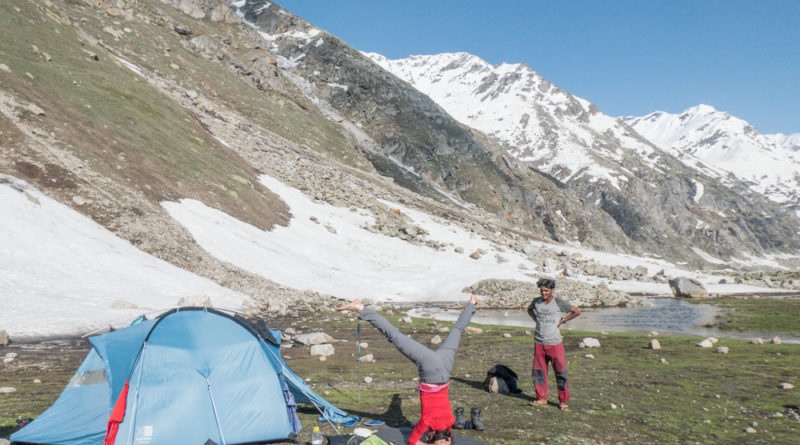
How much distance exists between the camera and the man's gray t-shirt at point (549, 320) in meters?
10.4

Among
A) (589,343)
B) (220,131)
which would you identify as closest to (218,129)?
(220,131)

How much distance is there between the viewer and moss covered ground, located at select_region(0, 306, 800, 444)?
28.8 ft

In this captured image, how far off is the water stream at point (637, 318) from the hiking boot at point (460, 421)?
1868cm

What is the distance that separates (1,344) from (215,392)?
1213 centimetres

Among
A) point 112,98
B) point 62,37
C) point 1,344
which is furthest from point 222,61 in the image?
point 1,344

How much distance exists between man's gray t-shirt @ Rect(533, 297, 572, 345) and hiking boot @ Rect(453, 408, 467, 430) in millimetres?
2819

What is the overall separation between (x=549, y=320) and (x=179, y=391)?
821 cm

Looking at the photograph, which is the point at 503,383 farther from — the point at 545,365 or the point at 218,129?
the point at 218,129

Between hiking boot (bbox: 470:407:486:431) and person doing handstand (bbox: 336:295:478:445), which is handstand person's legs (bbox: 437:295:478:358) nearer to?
person doing handstand (bbox: 336:295:478:445)

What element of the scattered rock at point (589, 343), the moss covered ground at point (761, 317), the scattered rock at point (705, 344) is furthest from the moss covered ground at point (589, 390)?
the moss covered ground at point (761, 317)

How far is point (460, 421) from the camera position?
29.4 feet

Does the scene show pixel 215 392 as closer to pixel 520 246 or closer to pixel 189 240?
pixel 189 240

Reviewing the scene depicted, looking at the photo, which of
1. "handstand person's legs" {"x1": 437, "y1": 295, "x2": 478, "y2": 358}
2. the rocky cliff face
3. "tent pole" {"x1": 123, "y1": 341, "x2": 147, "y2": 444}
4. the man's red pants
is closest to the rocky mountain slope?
the rocky cliff face

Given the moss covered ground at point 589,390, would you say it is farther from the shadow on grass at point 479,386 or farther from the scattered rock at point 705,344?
the scattered rock at point 705,344
